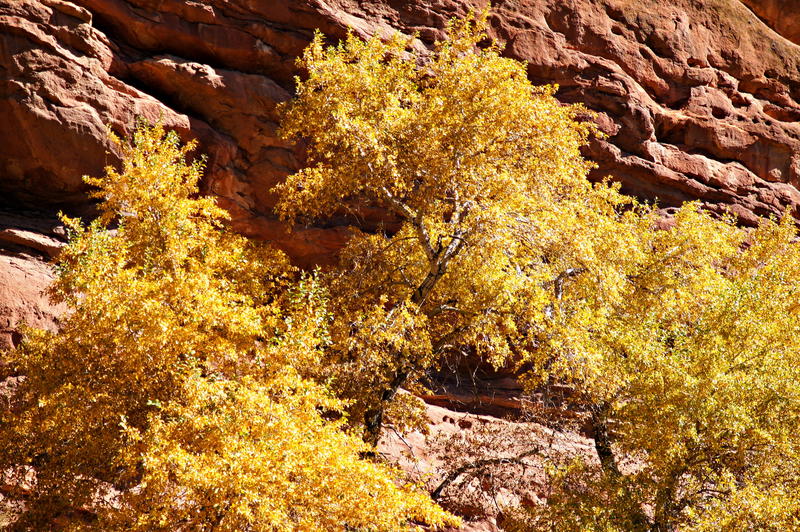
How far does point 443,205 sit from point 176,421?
29.6 feet

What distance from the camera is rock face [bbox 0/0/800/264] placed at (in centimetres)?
1814

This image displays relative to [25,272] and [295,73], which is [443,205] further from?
[25,272]

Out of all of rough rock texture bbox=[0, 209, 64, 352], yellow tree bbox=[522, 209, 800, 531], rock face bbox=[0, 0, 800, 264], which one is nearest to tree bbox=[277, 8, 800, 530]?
yellow tree bbox=[522, 209, 800, 531]

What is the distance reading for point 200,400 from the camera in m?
9.48

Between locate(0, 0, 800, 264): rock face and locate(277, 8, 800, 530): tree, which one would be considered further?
locate(0, 0, 800, 264): rock face

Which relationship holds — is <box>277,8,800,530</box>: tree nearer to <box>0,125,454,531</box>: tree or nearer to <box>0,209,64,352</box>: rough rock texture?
<box>0,125,454,531</box>: tree

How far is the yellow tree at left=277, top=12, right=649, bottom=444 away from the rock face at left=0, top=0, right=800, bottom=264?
4.19 meters

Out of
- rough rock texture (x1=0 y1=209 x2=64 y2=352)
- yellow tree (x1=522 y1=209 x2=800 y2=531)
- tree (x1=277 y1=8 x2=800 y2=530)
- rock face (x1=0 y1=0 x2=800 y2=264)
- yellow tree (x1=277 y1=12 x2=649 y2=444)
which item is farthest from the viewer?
rock face (x1=0 y1=0 x2=800 y2=264)

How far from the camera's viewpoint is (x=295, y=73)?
21.2 meters

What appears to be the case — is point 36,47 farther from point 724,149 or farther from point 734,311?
point 724,149

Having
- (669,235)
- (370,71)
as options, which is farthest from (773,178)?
(370,71)

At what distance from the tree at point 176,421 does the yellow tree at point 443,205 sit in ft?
8.33

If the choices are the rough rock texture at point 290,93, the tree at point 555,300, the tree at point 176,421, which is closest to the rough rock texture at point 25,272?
the rough rock texture at point 290,93

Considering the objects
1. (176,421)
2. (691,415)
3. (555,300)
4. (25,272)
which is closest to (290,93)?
(25,272)
